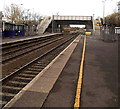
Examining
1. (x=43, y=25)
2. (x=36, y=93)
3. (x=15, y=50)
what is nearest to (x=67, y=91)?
(x=36, y=93)

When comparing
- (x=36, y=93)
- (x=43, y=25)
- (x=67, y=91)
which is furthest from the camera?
(x=43, y=25)

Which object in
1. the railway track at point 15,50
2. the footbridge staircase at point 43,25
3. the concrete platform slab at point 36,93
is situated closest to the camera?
the concrete platform slab at point 36,93

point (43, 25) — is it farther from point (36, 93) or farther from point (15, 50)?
point (36, 93)

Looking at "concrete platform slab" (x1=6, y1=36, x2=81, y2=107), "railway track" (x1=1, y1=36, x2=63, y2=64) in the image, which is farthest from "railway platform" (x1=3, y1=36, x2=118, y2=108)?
"railway track" (x1=1, y1=36, x2=63, y2=64)

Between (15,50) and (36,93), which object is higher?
(15,50)

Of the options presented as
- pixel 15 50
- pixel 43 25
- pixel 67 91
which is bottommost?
pixel 67 91

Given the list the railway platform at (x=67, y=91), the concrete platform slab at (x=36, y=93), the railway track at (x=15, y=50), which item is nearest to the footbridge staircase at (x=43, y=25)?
the railway track at (x=15, y=50)

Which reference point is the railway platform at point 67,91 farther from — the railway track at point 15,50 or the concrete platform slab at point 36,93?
the railway track at point 15,50

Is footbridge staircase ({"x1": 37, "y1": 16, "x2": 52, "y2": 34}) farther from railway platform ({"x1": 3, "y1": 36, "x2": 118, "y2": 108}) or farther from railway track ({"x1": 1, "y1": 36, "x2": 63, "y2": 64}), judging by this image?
railway platform ({"x1": 3, "y1": 36, "x2": 118, "y2": 108})

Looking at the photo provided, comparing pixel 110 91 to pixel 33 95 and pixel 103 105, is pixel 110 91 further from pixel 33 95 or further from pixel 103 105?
pixel 33 95

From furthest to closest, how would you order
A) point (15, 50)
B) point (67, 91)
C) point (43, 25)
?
point (43, 25) → point (15, 50) → point (67, 91)

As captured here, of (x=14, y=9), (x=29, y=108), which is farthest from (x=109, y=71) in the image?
(x=14, y=9)

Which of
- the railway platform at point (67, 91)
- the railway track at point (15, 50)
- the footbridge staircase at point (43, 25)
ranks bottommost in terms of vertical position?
the railway platform at point (67, 91)

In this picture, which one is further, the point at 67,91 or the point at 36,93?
the point at 67,91
